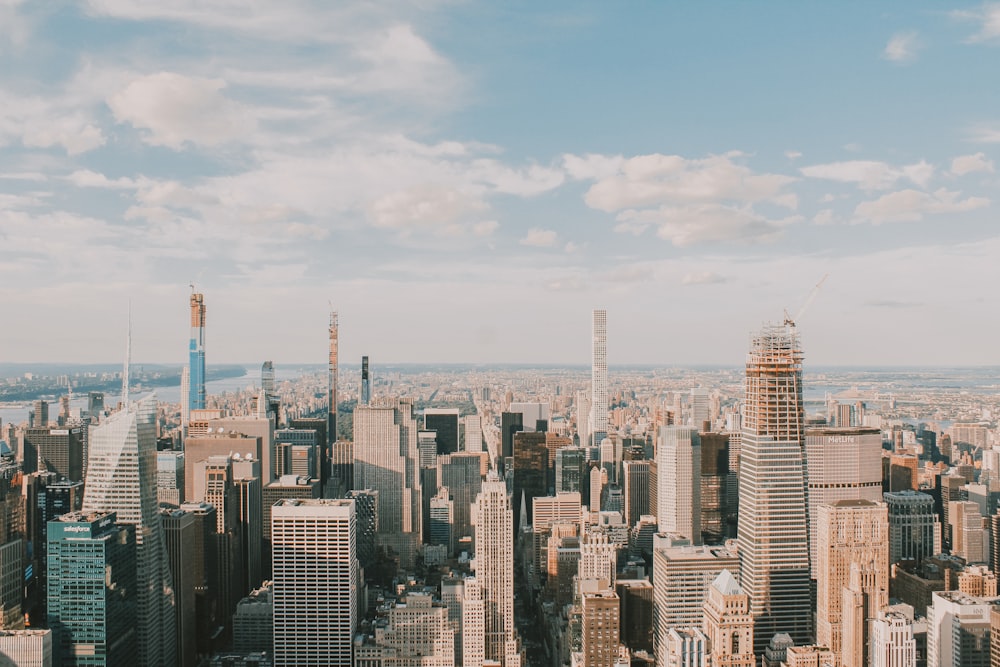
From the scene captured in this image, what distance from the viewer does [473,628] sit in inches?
637

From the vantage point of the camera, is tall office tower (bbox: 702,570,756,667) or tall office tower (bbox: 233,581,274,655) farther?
tall office tower (bbox: 233,581,274,655)

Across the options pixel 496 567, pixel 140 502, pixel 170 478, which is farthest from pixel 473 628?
pixel 170 478

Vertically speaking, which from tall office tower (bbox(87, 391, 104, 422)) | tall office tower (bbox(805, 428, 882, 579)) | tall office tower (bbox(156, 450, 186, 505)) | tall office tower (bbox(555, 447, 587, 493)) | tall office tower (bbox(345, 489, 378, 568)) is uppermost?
tall office tower (bbox(87, 391, 104, 422))

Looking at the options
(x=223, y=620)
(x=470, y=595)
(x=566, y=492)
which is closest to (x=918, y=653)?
(x=470, y=595)

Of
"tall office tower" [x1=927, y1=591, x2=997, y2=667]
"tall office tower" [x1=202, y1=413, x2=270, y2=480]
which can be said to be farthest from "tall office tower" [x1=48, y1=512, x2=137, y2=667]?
"tall office tower" [x1=927, y1=591, x2=997, y2=667]

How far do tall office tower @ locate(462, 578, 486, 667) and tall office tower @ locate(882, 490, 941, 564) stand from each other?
26.7ft

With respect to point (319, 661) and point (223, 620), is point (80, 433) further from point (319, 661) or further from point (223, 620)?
point (319, 661)

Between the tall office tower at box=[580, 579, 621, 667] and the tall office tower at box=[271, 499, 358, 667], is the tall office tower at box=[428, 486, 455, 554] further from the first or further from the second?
the tall office tower at box=[580, 579, 621, 667]

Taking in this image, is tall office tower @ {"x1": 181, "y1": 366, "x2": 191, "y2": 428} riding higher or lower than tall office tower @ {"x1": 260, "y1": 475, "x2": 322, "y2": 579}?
higher

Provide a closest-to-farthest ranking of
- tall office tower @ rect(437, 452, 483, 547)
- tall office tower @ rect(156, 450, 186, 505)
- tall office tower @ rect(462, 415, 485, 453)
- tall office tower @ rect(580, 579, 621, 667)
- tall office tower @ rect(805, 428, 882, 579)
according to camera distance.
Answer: tall office tower @ rect(580, 579, 621, 667) < tall office tower @ rect(805, 428, 882, 579) < tall office tower @ rect(156, 450, 186, 505) < tall office tower @ rect(437, 452, 483, 547) < tall office tower @ rect(462, 415, 485, 453)

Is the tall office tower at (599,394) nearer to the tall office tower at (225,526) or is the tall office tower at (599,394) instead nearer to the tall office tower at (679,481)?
the tall office tower at (679,481)

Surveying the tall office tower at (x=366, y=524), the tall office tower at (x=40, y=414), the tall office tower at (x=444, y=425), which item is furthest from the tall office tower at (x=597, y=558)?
the tall office tower at (x=444, y=425)

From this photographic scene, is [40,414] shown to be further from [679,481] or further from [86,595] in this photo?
[679,481]

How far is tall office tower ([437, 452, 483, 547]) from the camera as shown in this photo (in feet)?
84.2
